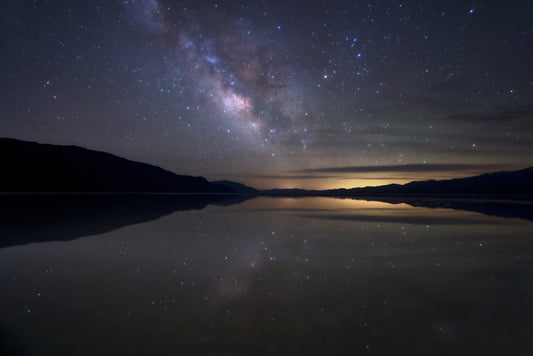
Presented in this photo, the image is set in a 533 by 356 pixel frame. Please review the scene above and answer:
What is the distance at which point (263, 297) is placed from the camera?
14.7 feet

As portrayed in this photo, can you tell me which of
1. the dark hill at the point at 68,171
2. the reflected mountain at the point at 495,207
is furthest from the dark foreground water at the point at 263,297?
the dark hill at the point at 68,171

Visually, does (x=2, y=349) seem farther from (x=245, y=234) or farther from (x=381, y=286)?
(x=245, y=234)

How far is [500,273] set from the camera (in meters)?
5.61

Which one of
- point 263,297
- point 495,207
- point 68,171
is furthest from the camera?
point 68,171

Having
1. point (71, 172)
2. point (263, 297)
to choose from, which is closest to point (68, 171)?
point (71, 172)

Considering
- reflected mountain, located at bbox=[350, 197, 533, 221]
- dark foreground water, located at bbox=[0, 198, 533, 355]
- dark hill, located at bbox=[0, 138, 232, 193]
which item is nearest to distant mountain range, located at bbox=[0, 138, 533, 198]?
dark hill, located at bbox=[0, 138, 232, 193]

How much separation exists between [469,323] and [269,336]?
114 inches

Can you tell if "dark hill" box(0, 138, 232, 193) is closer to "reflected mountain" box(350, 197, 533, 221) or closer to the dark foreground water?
the dark foreground water

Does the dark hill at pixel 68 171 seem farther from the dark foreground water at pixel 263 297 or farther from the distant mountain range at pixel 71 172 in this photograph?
the dark foreground water at pixel 263 297

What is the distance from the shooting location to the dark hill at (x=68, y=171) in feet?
359

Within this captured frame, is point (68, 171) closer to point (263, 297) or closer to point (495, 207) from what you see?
point (263, 297)

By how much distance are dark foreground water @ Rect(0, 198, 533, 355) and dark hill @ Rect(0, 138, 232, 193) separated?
119m

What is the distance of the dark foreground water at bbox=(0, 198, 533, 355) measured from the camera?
3.19 m

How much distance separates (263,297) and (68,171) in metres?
162
